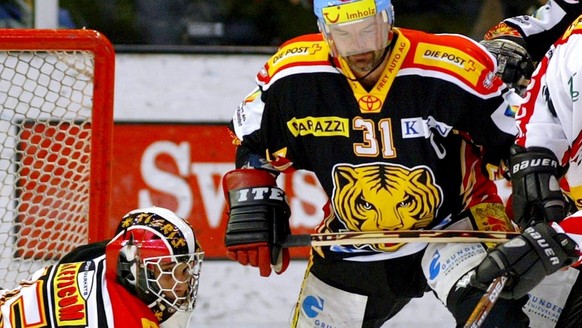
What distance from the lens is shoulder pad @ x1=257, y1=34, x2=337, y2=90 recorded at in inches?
125

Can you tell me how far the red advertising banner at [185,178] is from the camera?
4633 mm

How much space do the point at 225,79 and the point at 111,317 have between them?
1.86 metres

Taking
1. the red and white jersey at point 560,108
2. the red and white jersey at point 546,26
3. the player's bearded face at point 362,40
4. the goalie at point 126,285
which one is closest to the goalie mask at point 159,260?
the goalie at point 126,285

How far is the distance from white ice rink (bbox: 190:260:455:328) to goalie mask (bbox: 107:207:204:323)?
4.90 ft

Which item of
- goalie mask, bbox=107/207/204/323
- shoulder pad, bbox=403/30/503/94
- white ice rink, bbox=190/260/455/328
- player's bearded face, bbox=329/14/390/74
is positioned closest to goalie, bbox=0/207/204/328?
goalie mask, bbox=107/207/204/323

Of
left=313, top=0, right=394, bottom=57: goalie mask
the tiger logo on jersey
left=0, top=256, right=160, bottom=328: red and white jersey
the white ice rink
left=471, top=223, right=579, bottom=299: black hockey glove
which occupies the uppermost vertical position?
left=313, top=0, right=394, bottom=57: goalie mask

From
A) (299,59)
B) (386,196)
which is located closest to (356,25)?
(299,59)

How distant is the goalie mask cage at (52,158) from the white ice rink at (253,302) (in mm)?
852

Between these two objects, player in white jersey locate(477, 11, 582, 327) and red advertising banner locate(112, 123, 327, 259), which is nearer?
player in white jersey locate(477, 11, 582, 327)

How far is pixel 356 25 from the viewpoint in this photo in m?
3.06

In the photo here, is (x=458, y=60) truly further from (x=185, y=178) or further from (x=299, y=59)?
(x=185, y=178)

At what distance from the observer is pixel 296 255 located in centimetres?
463

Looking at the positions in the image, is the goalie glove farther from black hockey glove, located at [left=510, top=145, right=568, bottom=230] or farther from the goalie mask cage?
the goalie mask cage

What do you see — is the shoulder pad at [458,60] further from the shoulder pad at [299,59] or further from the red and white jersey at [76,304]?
the red and white jersey at [76,304]
